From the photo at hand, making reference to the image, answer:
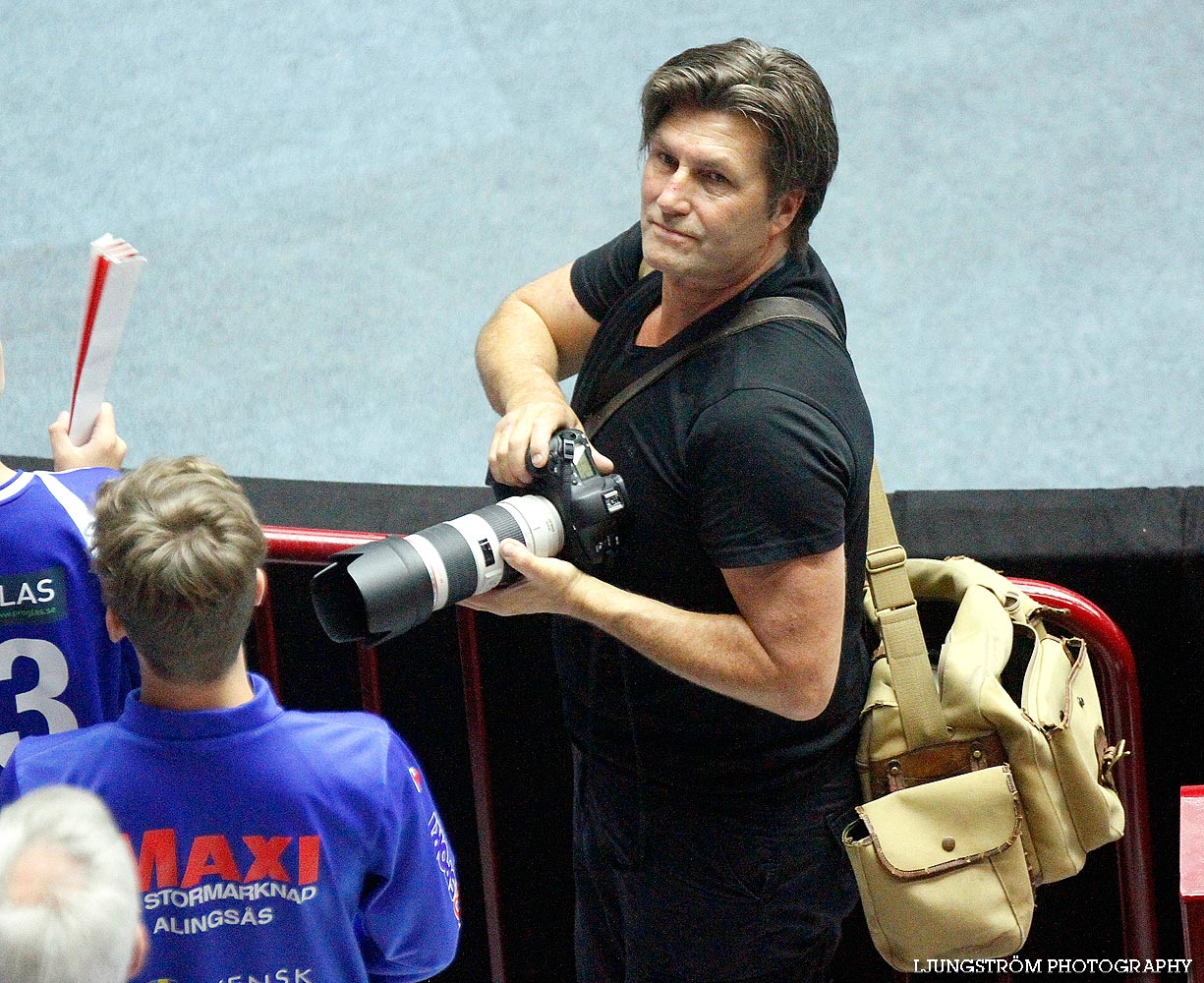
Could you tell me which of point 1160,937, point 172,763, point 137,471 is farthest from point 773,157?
point 1160,937

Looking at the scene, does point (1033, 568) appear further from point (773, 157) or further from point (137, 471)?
point (137, 471)

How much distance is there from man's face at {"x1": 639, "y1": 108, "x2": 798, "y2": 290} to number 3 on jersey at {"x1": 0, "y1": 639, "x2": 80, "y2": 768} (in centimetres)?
78

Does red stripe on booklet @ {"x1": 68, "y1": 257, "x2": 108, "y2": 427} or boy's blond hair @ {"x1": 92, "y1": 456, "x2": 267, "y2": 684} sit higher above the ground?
red stripe on booklet @ {"x1": 68, "y1": 257, "x2": 108, "y2": 427}

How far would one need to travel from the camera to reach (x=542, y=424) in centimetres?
155

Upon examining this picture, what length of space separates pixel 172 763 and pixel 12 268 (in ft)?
10.8

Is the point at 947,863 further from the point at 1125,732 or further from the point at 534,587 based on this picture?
the point at 534,587

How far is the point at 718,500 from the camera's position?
1420 mm

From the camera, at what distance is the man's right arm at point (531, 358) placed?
1.56 meters

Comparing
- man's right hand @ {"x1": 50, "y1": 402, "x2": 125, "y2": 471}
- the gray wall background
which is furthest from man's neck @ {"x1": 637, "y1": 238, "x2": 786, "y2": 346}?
the gray wall background

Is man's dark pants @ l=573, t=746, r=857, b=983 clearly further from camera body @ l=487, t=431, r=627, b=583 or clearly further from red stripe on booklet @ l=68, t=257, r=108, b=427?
red stripe on booklet @ l=68, t=257, r=108, b=427

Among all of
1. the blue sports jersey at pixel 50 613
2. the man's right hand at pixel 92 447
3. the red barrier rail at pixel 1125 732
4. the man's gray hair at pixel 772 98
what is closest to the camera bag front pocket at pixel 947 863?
the red barrier rail at pixel 1125 732

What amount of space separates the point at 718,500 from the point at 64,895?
0.71 m

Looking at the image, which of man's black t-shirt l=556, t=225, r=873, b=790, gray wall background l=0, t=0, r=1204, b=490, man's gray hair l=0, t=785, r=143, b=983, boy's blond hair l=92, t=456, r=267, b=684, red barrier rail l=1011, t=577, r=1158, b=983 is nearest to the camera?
man's gray hair l=0, t=785, r=143, b=983

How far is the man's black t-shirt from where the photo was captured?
140cm
